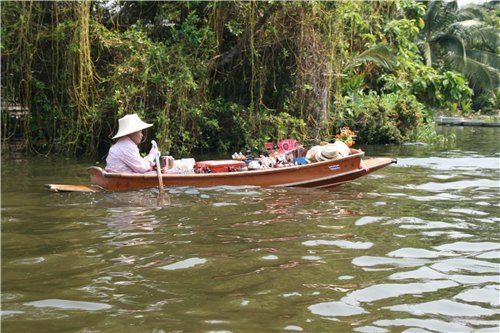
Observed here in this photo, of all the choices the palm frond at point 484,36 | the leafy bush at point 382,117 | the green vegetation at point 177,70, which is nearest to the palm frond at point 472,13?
the palm frond at point 484,36

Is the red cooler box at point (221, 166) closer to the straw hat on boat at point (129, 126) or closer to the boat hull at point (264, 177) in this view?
the boat hull at point (264, 177)

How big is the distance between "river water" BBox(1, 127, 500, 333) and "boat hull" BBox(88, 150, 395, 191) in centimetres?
13

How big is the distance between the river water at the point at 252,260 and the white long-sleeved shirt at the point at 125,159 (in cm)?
39

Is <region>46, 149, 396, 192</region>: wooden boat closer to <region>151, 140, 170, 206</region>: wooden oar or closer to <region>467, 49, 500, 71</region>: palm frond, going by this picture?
<region>151, 140, 170, 206</region>: wooden oar

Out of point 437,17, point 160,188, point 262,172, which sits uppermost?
point 437,17

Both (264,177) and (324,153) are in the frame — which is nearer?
(264,177)

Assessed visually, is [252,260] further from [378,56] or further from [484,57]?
[484,57]

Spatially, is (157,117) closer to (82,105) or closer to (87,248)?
(82,105)

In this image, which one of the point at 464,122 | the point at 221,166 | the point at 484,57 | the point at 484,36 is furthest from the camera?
the point at 484,36

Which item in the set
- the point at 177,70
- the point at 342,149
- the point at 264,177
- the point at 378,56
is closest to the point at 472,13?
the point at 378,56

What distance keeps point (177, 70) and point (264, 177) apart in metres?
4.38

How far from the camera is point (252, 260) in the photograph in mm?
4871

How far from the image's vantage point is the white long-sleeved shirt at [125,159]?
808 centimetres

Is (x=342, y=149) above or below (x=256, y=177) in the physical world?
above
